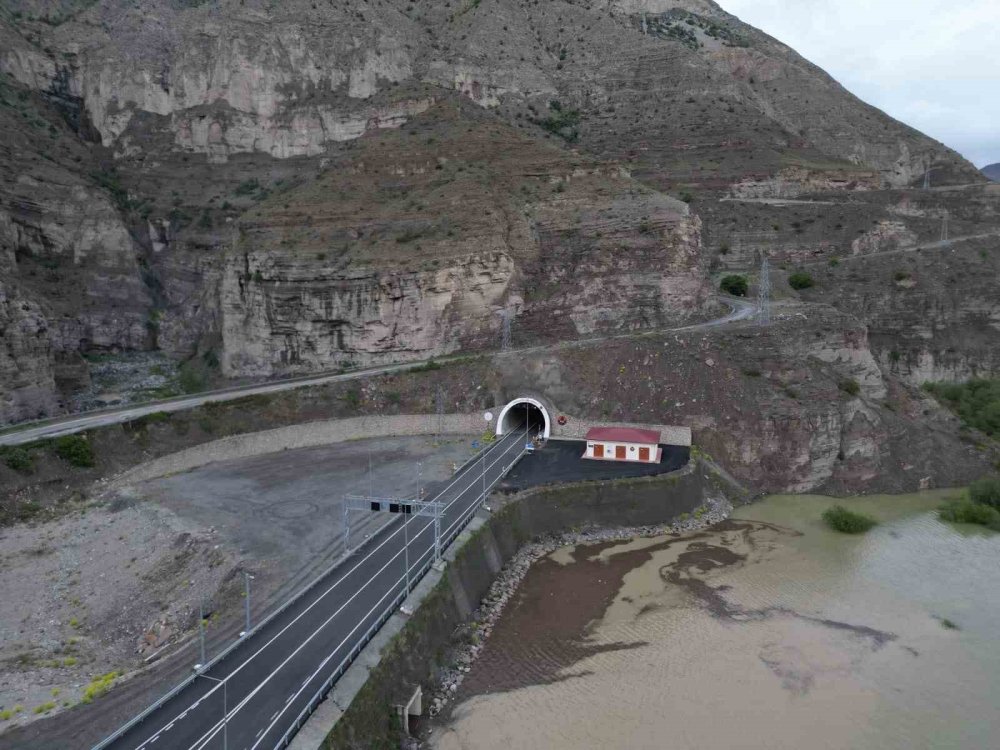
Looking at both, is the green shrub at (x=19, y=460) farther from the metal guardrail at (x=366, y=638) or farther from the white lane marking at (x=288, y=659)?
the metal guardrail at (x=366, y=638)

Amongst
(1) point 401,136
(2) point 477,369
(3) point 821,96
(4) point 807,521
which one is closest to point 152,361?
(1) point 401,136

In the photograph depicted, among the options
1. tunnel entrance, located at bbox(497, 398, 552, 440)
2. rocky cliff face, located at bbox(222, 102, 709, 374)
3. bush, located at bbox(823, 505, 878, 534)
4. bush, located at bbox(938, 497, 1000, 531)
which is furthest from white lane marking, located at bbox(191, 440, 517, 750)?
bush, located at bbox(938, 497, 1000, 531)

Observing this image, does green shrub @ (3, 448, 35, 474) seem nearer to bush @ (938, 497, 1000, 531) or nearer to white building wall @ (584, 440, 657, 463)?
white building wall @ (584, 440, 657, 463)

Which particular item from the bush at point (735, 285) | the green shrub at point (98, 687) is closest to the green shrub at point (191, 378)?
the green shrub at point (98, 687)

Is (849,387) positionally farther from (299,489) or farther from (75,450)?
(75,450)

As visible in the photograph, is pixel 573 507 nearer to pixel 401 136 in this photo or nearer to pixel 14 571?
pixel 14 571

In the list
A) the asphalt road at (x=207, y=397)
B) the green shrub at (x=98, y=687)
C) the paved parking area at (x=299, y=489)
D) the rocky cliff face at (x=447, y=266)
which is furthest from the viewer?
the rocky cliff face at (x=447, y=266)

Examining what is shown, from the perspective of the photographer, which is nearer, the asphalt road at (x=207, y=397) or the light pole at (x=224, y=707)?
the light pole at (x=224, y=707)
